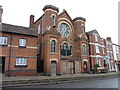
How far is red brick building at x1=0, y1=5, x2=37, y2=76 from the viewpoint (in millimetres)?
16234

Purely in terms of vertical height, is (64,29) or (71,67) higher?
(64,29)

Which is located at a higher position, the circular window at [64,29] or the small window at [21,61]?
the circular window at [64,29]

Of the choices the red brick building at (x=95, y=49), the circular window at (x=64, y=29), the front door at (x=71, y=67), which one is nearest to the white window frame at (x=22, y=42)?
the circular window at (x=64, y=29)

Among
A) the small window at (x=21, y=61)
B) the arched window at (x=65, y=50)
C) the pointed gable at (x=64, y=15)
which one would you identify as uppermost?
the pointed gable at (x=64, y=15)

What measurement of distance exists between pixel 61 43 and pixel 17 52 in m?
9.55

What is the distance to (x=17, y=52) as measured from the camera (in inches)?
679

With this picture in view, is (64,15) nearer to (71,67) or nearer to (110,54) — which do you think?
(71,67)

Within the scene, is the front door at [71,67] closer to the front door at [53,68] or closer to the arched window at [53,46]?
the front door at [53,68]

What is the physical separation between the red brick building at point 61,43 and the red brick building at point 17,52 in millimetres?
2768

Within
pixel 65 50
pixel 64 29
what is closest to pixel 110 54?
pixel 65 50

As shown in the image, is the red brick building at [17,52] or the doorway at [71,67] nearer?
the red brick building at [17,52]

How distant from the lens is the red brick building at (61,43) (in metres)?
20.1

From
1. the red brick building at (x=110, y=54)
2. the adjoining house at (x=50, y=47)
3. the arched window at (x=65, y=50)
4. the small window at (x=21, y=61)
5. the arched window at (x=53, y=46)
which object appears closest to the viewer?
the adjoining house at (x=50, y=47)

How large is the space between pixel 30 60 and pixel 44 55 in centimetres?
317
